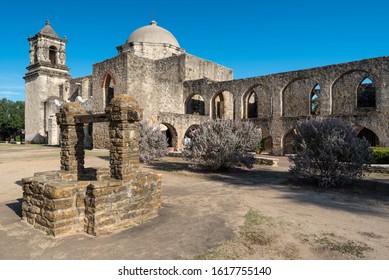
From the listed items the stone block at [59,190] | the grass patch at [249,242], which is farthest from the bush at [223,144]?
the stone block at [59,190]

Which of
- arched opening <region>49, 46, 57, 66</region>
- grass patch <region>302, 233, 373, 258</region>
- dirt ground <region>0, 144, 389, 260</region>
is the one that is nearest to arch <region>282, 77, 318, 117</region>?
dirt ground <region>0, 144, 389, 260</region>

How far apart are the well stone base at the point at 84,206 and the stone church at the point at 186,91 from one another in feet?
33.9

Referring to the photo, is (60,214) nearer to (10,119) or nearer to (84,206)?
(84,206)

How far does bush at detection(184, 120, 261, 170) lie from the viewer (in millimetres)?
10023

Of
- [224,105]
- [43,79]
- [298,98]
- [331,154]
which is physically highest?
[43,79]

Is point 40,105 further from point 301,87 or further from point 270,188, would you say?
point 270,188

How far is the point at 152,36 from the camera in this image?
27484 millimetres

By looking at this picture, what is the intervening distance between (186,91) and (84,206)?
1878cm

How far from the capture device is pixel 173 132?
719 inches

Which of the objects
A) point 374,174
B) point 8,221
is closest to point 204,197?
point 8,221

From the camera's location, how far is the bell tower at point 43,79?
28625mm

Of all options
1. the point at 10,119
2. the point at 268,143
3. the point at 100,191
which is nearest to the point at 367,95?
the point at 268,143

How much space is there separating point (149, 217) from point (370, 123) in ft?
50.1

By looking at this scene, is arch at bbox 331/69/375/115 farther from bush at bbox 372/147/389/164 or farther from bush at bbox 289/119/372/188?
bush at bbox 289/119/372/188
